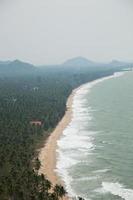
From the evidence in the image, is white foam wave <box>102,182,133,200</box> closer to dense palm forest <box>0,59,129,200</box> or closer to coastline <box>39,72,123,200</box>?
coastline <box>39,72,123,200</box>

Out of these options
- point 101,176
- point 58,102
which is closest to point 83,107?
point 58,102

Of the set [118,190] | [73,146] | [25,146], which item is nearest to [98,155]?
[73,146]

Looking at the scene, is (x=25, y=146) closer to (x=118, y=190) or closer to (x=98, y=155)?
(x=98, y=155)

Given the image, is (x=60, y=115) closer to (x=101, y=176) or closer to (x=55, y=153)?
(x=55, y=153)

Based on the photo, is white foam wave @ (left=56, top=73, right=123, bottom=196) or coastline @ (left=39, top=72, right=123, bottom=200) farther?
white foam wave @ (left=56, top=73, right=123, bottom=196)

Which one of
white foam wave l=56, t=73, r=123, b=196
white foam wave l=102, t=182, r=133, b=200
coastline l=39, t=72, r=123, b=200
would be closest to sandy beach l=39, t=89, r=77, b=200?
coastline l=39, t=72, r=123, b=200

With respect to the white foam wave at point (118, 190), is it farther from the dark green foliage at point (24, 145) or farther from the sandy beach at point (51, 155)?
the dark green foliage at point (24, 145)

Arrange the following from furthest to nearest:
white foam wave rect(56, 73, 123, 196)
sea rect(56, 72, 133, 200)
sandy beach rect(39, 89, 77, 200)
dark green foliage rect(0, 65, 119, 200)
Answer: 1. white foam wave rect(56, 73, 123, 196)
2. sandy beach rect(39, 89, 77, 200)
3. sea rect(56, 72, 133, 200)
4. dark green foliage rect(0, 65, 119, 200)
